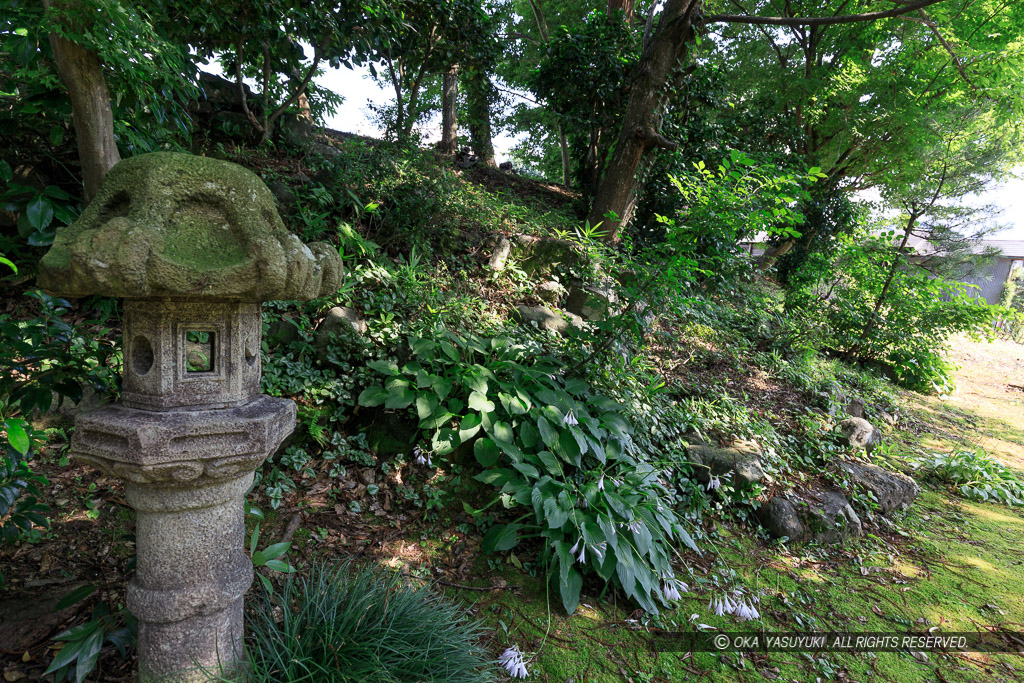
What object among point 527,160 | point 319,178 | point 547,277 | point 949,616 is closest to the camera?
point 949,616

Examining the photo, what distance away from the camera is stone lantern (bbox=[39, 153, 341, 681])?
1.24m

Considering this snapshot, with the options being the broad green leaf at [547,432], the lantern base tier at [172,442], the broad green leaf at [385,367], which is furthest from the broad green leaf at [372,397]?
the lantern base tier at [172,442]

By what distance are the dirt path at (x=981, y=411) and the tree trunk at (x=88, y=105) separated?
23.9 ft

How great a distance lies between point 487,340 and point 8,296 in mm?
3070

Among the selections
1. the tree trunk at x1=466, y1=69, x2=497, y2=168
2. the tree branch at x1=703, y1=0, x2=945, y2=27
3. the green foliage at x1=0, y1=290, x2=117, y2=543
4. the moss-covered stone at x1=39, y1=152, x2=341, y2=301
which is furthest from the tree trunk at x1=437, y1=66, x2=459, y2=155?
the moss-covered stone at x1=39, y1=152, x2=341, y2=301

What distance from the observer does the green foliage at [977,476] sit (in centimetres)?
452

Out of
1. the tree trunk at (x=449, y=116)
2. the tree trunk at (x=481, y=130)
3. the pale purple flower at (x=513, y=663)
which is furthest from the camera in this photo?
the tree trunk at (x=481, y=130)

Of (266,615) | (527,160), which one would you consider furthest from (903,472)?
(527,160)

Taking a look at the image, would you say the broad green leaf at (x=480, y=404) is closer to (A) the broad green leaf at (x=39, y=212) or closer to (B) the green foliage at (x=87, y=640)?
(B) the green foliage at (x=87, y=640)

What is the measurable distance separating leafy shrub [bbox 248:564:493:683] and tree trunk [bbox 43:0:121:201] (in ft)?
6.16

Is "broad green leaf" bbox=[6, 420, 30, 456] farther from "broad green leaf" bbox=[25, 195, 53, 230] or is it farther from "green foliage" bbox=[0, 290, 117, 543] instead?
"broad green leaf" bbox=[25, 195, 53, 230]

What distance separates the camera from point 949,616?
2891 mm

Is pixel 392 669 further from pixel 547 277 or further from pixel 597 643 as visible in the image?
pixel 547 277

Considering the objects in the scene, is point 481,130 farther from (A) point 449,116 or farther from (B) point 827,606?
(B) point 827,606
